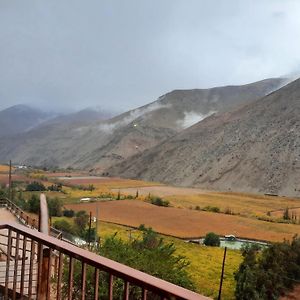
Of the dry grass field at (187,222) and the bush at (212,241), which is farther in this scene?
the dry grass field at (187,222)

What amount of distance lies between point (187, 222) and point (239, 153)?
54.4m

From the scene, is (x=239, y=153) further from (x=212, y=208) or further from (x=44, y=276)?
(x=44, y=276)

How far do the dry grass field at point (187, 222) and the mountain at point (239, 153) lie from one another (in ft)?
115

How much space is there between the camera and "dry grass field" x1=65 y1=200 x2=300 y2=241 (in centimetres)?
4922

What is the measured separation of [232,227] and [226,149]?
59020mm

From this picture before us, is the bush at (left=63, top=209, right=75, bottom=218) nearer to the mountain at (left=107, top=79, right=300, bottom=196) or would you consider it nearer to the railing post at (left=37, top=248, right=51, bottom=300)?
the railing post at (left=37, top=248, right=51, bottom=300)

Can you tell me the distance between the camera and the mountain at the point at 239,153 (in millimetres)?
97562

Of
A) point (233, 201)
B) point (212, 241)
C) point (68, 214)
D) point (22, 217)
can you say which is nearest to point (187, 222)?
point (212, 241)

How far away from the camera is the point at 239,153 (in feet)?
351

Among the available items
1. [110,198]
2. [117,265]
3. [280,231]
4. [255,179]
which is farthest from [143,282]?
[255,179]

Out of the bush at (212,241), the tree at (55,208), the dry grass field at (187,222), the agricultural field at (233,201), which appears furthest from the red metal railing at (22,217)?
the agricultural field at (233,201)

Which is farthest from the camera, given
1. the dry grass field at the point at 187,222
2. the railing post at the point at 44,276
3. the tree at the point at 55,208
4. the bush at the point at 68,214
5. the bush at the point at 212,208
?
the bush at the point at 212,208

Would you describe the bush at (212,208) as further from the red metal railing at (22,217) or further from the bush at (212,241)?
the red metal railing at (22,217)

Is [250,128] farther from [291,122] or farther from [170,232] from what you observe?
[170,232]
